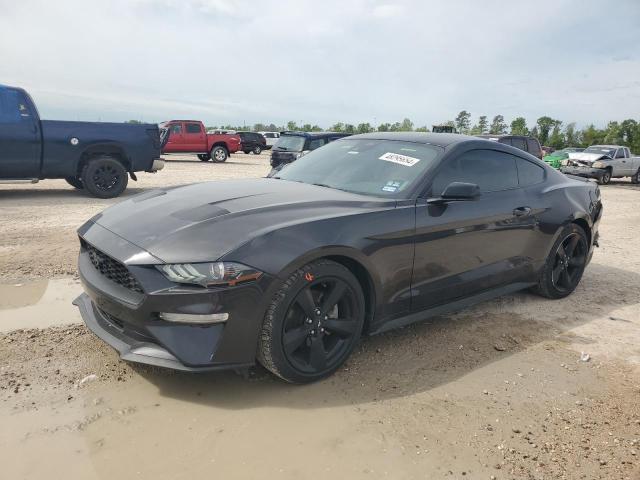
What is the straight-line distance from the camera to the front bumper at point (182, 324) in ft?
8.52

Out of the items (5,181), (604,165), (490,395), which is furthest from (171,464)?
(604,165)

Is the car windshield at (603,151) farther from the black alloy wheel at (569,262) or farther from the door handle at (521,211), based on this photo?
the door handle at (521,211)

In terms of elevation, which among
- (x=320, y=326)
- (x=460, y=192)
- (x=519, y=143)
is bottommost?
(x=320, y=326)

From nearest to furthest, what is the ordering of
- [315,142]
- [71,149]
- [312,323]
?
[312,323] < [71,149] < [315,142]

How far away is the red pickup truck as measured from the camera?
73.8ft

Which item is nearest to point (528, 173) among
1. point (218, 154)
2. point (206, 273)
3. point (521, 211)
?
point (521, 211)

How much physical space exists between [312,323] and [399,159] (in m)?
1.54

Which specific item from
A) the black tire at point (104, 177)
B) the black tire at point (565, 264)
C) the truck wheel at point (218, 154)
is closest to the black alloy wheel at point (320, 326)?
the black tire at point (565, 264)

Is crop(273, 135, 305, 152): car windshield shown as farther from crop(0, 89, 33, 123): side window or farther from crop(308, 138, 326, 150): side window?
crop(0, 89, 33, 123): side window

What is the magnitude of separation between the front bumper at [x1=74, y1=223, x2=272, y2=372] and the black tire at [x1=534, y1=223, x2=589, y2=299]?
313 centimetres

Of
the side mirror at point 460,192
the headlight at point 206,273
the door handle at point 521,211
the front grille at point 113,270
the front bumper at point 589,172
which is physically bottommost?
the front bumper at point 589,172

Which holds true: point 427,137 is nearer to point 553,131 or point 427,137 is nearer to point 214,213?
point 214,213

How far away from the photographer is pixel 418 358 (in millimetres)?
3488

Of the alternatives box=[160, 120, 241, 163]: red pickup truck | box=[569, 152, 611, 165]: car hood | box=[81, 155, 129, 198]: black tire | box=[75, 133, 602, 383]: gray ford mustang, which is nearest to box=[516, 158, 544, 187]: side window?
box=[75, 133, 602, 383]: gray ford mustang
